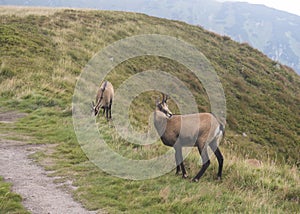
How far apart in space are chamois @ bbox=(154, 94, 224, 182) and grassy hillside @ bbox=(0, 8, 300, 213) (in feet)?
1.41

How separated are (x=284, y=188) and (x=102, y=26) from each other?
28496 millimetres

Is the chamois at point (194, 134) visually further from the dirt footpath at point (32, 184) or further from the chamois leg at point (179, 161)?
the dirt footpath at point (32, 184)

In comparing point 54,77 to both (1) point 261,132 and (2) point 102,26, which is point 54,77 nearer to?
(1) point 261,132

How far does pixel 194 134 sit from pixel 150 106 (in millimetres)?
12734

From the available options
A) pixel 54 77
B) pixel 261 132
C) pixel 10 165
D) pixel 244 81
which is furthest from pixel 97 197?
pixel 244 81

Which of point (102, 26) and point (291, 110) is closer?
point (291, 110)

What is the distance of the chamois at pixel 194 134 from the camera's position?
24.0 feet

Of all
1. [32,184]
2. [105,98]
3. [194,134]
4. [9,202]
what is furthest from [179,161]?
[105,98]

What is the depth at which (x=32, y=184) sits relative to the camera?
6621mm

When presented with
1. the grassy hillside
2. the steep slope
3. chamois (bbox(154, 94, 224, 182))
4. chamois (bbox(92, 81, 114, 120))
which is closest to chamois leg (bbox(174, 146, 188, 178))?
chamois (bbox(154, 94, 224, 182))

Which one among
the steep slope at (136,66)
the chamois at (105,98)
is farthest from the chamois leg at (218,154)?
the steep slope at (136,66)

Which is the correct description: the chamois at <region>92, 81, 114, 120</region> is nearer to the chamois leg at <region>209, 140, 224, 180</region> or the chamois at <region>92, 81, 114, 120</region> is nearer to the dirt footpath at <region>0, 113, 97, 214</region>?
the dirt footpath at <region>0, 113, 97, 214</region>

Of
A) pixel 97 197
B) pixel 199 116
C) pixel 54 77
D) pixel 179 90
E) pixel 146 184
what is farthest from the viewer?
pixel 179 90

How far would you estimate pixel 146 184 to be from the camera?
22.9 feet
